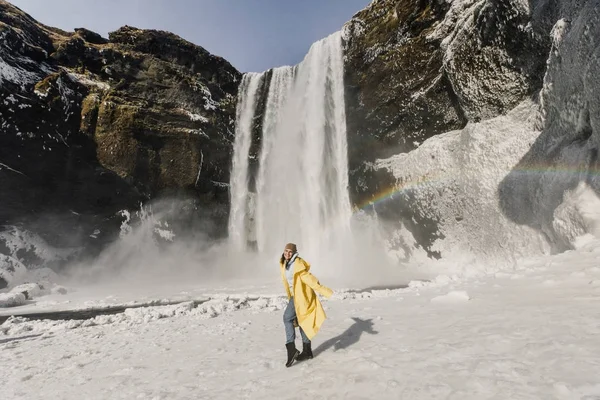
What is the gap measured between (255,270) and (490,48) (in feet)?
69.8

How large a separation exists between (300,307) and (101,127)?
88.6 ft

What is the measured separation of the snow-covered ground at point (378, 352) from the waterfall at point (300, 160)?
17.5 meters

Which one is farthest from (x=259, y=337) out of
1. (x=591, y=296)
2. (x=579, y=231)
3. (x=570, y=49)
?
(x=570, y=49)

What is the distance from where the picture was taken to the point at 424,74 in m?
21.4

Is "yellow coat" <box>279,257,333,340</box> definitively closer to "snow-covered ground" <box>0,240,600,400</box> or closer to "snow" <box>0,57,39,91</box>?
"snow-covered ground" <box>0,240,600,400</box>

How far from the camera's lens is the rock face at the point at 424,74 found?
16.2 m

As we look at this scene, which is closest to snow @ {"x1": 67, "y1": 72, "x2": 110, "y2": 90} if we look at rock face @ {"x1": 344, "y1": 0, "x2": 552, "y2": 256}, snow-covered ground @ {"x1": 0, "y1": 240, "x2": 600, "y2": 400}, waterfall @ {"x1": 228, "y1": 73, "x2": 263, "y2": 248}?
waterfall @ {"x1": 228, "y1": 73, "x2": 263, "y2": 248}

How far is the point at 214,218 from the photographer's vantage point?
30.7 metres

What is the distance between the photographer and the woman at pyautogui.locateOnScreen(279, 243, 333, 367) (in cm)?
480

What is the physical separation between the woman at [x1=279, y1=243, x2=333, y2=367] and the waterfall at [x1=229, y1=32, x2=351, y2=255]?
20.8 metres

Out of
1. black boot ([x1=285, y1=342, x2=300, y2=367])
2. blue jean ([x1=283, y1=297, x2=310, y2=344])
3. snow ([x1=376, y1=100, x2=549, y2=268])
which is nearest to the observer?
black boot ([x1=285, y1=342, x2=300, y2=367])

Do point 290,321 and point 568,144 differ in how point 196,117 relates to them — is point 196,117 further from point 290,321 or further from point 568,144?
point 290,321

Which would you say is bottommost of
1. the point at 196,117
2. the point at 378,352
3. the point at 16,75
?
the point at 378,352

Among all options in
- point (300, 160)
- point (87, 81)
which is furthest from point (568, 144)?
point (87, 81)
